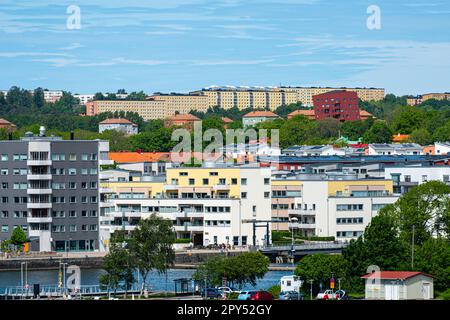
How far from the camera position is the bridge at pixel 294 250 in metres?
12.2

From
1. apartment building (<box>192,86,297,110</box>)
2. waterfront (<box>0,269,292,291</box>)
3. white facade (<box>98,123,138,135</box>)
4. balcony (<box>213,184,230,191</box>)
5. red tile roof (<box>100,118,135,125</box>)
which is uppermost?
apartment building (<box>192,86,297,110</box>)

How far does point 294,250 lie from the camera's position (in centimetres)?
1228

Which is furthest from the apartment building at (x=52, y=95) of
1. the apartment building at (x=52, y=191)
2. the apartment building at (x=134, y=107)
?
the apartment building at (x=52, y=191)

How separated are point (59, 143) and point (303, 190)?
2.84 metres

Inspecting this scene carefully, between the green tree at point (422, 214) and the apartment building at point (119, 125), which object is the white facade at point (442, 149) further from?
the apartment building at point (119, 125)

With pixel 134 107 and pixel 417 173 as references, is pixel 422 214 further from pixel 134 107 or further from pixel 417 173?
pixel 134 107

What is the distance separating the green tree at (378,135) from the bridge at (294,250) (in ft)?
55.8

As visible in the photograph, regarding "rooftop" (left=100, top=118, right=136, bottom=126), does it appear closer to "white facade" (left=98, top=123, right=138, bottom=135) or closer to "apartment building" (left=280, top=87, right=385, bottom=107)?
"white facade" (left=98, top=123, right=138, bottom=135)

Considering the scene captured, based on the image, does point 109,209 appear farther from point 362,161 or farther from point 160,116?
point 160,116

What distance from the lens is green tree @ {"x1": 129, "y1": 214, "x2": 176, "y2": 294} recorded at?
9.38m

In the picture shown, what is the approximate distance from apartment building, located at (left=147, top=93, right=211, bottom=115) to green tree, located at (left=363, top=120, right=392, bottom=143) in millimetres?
15696

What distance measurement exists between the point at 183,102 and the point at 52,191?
32789 mm

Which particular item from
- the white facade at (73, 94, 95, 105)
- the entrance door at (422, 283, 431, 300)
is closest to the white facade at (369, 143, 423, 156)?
the entrance door at (422, 283, 431, 300)
